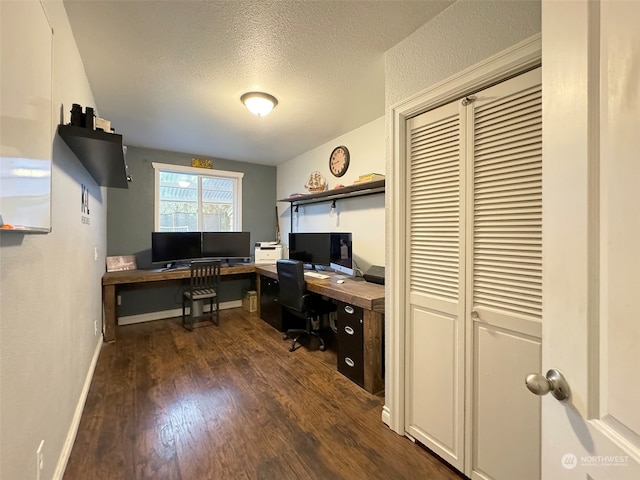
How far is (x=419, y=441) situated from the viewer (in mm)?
1676

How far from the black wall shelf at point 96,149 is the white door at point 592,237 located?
1862 mm

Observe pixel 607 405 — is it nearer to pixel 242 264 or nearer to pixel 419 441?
pixel 419 441

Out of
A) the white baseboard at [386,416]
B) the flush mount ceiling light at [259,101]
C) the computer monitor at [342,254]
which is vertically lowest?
the white baseboard at [386,416]

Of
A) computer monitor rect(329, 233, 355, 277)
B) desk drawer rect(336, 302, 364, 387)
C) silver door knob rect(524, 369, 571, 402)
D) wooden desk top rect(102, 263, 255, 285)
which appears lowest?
desk drawer rect(336, 302, 364, 387)

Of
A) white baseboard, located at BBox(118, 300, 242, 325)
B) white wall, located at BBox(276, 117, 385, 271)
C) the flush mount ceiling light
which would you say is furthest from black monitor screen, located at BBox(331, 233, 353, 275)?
white baseboard, located at BBox(118, 300, 242, 325)

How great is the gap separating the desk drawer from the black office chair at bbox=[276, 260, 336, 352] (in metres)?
0.56

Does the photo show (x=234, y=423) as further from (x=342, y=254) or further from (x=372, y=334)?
(x=342, y=254)

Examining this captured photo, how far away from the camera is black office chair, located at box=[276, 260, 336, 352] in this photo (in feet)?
9.64

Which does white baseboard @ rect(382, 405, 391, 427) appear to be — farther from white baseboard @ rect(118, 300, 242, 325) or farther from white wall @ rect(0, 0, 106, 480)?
white baseboard @ rect(118, 300, 242, 325)

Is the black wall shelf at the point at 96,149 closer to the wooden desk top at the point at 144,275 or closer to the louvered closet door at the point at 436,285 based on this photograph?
the wooden desk top at the point at 144,275

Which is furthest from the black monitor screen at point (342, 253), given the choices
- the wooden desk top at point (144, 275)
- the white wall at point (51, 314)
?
the white wall at point (51, 314)

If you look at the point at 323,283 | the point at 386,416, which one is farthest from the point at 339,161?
the point at 386,416

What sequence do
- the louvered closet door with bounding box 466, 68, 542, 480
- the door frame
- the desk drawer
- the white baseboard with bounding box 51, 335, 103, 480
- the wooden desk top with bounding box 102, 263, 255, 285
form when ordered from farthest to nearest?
the wooden desk top with bounding box 102, 263, 255, 285 < the desk drawer < the door frame < the white baseboard with bounding box 51, 335, 103, 480 < the louvered closet door with bounding box 466, 68, 542, 480

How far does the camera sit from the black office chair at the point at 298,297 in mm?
2938
